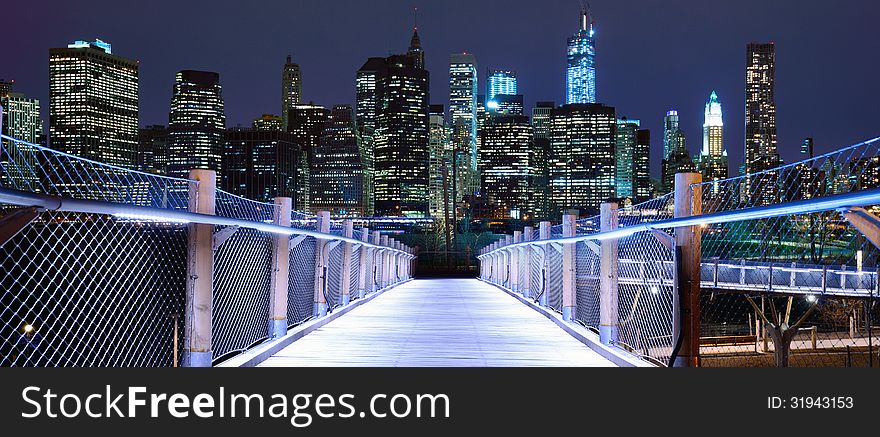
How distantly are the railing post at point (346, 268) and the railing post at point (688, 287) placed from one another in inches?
250

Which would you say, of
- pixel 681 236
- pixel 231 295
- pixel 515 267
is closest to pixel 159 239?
pixel 231 295

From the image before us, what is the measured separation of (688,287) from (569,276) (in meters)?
4.28

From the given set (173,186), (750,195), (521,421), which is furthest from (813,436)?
(173,186)

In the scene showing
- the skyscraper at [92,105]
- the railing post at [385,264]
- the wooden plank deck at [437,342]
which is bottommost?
the wooden plank deck at [437,342]

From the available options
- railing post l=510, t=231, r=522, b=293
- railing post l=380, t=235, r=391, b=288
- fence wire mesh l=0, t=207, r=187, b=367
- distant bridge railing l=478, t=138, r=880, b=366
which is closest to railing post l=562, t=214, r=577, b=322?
distant bridge railing l=478, t=138, r=880, b=366

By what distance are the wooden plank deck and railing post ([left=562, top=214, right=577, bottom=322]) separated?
25 centimetres

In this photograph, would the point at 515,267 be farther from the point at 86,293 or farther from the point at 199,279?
the point at 86,293

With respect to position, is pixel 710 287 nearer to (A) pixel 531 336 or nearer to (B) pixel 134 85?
(A) pixel 531 336

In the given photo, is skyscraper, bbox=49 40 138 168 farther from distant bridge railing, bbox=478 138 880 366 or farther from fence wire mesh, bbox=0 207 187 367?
distant bridge railing, bbox=478 138 880 366

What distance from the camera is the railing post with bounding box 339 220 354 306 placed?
402 inches

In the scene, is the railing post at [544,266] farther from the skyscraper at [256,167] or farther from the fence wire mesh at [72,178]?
the skyscraper at [256,167]

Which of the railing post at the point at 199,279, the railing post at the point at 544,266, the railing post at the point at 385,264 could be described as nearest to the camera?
the railing post at the point at 199,279

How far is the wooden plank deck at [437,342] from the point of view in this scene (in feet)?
18.1

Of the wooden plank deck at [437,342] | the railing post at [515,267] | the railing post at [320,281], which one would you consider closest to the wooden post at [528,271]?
the railing post at [515,267]
